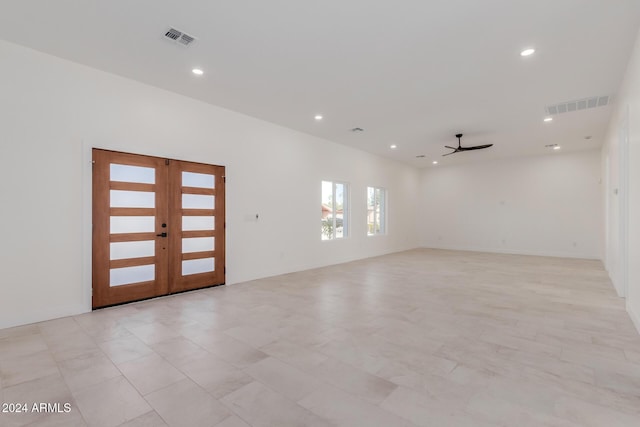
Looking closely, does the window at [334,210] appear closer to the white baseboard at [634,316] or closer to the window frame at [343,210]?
the window frame at [343,210]

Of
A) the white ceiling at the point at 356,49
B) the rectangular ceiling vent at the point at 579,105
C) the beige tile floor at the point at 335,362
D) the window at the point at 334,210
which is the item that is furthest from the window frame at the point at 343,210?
the rectangular ceiling vent at the point at 579,105

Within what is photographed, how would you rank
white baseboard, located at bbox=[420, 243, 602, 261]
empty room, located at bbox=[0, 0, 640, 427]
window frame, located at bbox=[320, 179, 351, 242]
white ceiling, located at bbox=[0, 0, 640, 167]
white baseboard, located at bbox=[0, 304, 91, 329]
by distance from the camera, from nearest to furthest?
empty room, located at bbox=[0, 0, 640, 427] → white ceiling, located at bbox=[0, 0, 640, 167] → white baseboard, located at bbox=[0, 304, 91, 329] → window frame, located at bbox=[320, 179, 351, 242] → white baseboard, located at bbox=[420, 243, 602, 261]

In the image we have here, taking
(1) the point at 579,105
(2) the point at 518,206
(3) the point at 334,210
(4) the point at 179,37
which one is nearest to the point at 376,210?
(3) the point at 334,210

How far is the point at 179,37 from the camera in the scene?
3443 mm

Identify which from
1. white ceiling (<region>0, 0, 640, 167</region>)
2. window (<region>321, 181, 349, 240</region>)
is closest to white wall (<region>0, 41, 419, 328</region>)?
white ceiling (<region>0, 0, 640, 167</region>)

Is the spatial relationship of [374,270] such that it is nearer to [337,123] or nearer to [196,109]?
[337,123]

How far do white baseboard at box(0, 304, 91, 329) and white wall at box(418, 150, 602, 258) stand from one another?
11.3 m

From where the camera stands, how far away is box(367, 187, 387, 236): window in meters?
9.78

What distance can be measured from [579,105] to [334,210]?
17.9 feet

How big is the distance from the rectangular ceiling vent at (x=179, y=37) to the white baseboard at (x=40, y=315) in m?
3.60

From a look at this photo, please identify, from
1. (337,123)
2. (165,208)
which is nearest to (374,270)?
(337,123)

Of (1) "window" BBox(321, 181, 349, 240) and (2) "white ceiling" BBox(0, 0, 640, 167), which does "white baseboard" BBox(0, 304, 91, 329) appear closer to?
(2) "white ceiling" BBox(0, 0, 640, 167)

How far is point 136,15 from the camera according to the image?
10.1 feet

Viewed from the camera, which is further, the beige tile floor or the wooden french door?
the wooden french door
